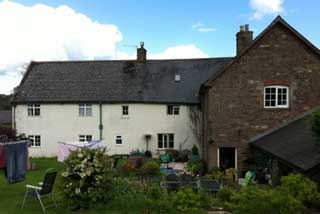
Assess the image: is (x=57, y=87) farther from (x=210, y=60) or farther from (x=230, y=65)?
(x=230, y=65)

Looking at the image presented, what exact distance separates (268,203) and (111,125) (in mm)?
20798

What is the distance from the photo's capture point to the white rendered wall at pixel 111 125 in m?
27.6

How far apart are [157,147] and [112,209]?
56.6ft

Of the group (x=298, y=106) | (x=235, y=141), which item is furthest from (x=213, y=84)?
(x=298, y=106)

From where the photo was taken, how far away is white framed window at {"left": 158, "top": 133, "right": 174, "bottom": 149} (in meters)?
27.8

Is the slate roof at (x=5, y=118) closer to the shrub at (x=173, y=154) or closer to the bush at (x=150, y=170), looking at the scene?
the shrub at (x=173, y=154)

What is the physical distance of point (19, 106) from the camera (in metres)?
28.9

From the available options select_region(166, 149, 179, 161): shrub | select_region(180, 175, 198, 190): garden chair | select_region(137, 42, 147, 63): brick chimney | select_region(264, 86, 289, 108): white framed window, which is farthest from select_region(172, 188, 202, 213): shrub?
select_region(137, 42, 147, 63): brick chimney

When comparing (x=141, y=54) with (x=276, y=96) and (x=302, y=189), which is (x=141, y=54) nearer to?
(x=276, y=96)

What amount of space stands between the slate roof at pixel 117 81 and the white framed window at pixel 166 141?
110 inches

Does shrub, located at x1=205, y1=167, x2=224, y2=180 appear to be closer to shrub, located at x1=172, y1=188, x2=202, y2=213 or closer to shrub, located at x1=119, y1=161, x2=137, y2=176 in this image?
shrub, located at x1=119, y1=161, x2=137, y2=176

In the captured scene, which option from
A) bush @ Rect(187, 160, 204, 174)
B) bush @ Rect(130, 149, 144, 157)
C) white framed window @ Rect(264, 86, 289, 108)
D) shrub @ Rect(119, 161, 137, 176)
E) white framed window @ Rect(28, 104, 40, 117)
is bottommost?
bush @ Rect(130, 149, 144, 157)

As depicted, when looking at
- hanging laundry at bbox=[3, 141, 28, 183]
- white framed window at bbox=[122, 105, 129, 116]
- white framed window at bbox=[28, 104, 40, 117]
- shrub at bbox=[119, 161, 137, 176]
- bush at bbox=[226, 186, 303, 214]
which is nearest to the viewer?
bush at bbox=[226, 186, 303, 214]

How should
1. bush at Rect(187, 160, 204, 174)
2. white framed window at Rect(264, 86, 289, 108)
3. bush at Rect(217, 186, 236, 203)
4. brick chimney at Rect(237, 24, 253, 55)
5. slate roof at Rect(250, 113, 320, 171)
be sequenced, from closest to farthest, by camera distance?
1. bush at Rect(217, 186, 236, 203)
2. slate roof at Rect(250, 113, 320, 171)
3. white framed window at Rect(264, 86, 289, 108)
4. bush at Rect(187, 160, 204, 174)
5. brick chimney at Rect(237, 24, 253, 55)
